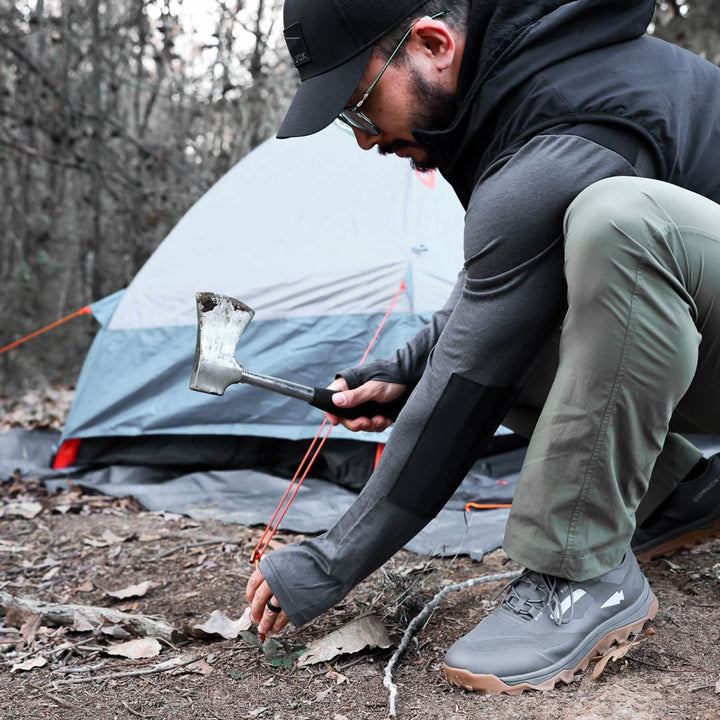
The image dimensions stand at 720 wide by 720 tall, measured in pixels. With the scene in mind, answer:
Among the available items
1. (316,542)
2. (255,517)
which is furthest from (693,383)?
(255,517)

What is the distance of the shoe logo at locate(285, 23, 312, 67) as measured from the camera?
4.88ft

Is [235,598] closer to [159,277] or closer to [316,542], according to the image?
[316,542]

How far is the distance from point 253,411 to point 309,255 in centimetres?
66

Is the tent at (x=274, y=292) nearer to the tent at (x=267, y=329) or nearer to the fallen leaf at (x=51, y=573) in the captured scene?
the tent at (x=267, y=329)

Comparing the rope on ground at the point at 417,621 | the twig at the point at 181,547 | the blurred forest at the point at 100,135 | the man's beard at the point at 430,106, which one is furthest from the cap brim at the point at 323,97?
the blurred forest at the point at 100,135

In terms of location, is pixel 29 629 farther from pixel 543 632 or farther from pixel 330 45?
pixel 330 45

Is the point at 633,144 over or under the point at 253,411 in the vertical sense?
over

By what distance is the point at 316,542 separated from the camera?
144cm

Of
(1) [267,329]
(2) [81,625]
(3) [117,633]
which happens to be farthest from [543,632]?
(1) [267,329]

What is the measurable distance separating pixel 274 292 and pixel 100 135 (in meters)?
3.57

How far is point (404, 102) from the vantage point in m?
1.50

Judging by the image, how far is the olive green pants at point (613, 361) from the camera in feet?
4.17

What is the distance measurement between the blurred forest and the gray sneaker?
495 cm

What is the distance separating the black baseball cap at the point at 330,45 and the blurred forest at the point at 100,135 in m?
4.71
